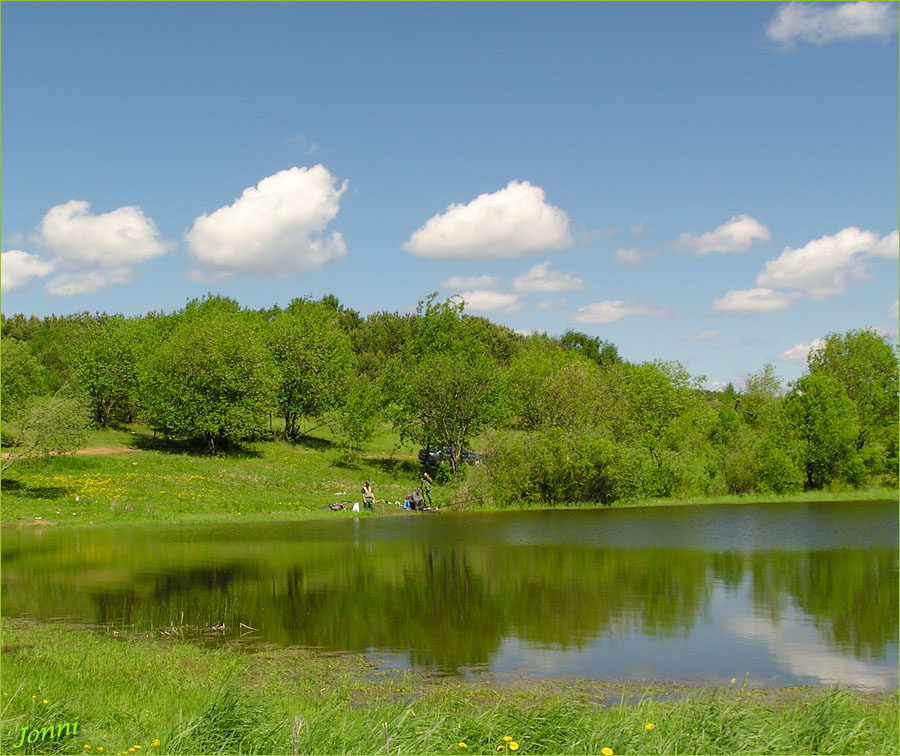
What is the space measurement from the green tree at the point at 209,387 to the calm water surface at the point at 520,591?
77.3 ft

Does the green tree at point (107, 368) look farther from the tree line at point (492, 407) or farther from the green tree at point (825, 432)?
the green tree at point (825, 432)

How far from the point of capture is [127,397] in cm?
7200

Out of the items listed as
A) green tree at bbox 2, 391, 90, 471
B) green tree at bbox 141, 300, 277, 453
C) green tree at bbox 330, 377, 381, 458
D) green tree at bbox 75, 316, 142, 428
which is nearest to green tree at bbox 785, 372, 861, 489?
green tree at bbox 330, 377, 381, 458

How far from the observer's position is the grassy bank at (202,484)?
39312mm

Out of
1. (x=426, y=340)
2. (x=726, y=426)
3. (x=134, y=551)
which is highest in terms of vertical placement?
(x=426, y=340)

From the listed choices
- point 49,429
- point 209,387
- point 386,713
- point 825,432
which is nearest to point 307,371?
point 209,387

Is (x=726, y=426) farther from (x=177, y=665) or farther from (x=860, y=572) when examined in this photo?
(x=177, y=665)

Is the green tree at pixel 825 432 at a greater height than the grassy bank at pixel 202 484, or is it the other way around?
the green tree at pixel 825 432

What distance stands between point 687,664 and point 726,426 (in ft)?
141

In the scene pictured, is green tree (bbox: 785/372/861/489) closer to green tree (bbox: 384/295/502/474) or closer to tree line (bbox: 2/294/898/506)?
tree line (bbox: 2/294/898/506)

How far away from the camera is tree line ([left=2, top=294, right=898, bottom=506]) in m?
46.7

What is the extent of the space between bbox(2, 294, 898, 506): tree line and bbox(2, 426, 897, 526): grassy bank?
210cm

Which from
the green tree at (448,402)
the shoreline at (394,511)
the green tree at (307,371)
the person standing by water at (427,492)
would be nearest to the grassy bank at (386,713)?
the shoreline at (394,511)

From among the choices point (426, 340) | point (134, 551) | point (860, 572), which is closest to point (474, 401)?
point (426, 340)
